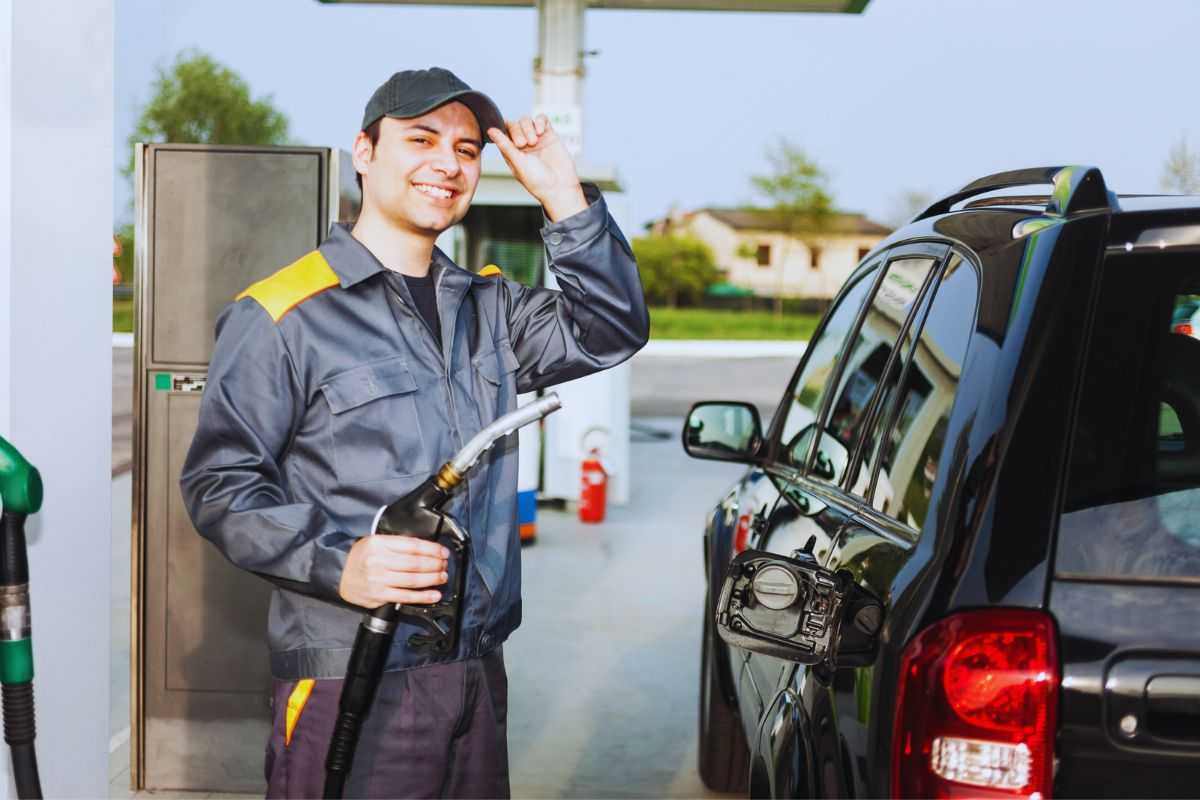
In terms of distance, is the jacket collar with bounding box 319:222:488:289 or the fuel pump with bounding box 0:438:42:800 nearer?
the fuel pump with bounding box 0:438:42:800

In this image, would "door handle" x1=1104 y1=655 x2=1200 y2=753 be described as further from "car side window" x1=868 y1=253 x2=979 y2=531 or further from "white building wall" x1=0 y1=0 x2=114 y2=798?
"white building wall" x1=0 y1=0 x2=114 y2=798

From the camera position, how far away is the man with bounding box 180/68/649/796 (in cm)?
226

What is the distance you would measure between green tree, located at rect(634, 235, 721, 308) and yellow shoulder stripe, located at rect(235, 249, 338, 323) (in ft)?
218

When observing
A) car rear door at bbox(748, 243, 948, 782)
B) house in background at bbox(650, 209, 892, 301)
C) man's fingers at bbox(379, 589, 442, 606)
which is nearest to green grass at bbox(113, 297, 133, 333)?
house in background at bbox(650, 209, 892, 301)

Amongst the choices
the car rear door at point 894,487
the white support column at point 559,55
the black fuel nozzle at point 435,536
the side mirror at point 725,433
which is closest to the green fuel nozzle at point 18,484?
the black fuel nozzle at point 435,536

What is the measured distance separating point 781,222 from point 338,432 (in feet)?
210

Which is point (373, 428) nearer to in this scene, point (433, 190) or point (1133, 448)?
point (433, 190)

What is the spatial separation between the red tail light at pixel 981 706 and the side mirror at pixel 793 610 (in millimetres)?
217

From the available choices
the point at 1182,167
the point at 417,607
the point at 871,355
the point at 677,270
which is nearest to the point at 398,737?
the point at 417,607

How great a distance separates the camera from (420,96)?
2404 millimetres

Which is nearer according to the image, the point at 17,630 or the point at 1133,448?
the point at 1133,448

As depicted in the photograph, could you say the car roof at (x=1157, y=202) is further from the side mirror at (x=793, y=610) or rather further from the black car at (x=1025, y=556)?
the side mirror at (x=793, y=610)

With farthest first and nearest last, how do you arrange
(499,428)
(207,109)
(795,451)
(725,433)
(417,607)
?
(207,109) → (725,433) → (795,451) → (417,607) → (499,428)

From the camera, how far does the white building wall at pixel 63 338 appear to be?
2811 millimetres
